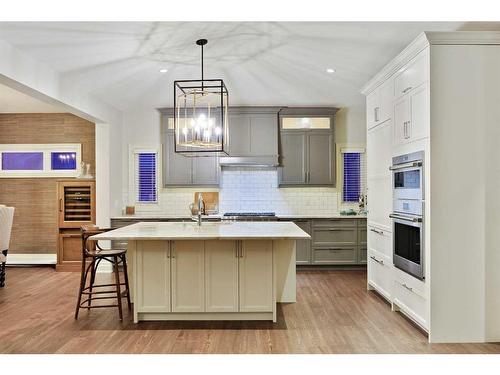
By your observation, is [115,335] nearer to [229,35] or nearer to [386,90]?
[229,35]

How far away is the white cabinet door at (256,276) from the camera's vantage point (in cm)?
402

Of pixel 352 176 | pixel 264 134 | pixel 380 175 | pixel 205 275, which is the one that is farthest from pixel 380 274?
pixel 264 134

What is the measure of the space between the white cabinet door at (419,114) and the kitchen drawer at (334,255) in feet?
9.96

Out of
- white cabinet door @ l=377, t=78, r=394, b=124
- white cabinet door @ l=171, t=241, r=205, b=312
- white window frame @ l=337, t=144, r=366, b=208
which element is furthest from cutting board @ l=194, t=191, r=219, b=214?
white cabinet door @ l=377, t=78, r=394, b=124

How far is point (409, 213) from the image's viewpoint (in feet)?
12.9

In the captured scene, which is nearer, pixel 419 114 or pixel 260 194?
pixel 419 114

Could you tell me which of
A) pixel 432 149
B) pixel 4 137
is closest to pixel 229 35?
pixel 432 149

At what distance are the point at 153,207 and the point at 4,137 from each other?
3.08m

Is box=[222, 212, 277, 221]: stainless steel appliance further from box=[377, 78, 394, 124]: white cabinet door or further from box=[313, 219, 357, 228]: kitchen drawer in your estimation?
box=[377, 78, 394, 124]: white cabinet door

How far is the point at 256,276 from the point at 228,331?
1.83 feet

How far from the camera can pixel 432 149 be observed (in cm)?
351

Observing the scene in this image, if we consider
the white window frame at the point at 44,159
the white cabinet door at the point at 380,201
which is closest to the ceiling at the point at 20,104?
the white window frame at the point at 44,159

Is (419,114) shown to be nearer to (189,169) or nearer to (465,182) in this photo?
(465,182)

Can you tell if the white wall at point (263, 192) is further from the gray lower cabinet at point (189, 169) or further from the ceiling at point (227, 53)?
the ceiling at point (227, 53)
